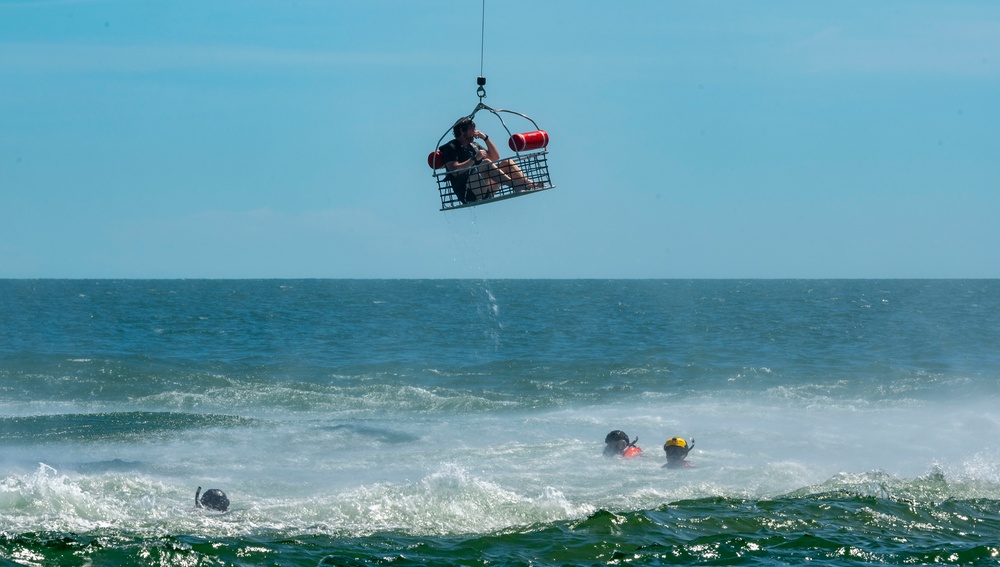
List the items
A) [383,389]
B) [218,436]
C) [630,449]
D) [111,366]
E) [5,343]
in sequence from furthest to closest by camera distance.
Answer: [5,343] → [111,366] → [383,389] → [218,436] → [630,449]

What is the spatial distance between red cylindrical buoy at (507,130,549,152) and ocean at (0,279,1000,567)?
161 inches

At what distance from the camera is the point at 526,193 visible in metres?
10.6

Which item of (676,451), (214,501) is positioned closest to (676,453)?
(676,451)

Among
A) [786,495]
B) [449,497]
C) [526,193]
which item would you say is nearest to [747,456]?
[786,495]

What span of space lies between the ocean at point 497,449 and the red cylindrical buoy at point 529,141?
4.09 m

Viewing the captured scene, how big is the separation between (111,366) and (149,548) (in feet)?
65.6

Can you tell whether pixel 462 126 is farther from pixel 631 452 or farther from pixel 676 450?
pixel 631 452

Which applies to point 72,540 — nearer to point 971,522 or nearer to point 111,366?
point 971,522

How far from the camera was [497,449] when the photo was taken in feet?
58.1

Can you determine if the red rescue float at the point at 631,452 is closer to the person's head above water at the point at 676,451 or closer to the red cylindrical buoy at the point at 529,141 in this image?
the person's head above water at the point at 676,451

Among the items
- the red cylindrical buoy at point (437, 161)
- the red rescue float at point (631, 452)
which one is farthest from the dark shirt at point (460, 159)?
the red rescue float at point (631, 452)

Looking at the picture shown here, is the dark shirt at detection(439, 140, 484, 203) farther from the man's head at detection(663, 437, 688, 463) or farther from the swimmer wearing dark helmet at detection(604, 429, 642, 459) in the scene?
the swimmer wearing dark helmet at detection(604, 429, 642, 459)

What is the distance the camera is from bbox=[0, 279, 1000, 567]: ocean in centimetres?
1124

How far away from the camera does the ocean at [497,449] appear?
36.9ft
